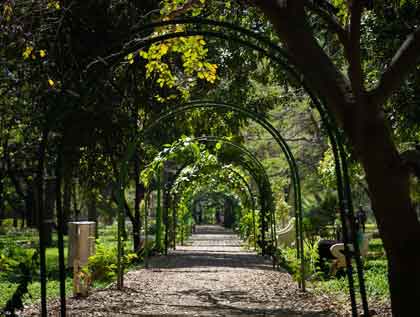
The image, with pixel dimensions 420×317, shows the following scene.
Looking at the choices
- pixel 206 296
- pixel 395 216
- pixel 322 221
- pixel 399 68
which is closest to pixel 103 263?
pixel 206 296

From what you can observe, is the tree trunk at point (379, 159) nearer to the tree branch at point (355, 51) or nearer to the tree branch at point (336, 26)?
the tree branch at point (355, 51)

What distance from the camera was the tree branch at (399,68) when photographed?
5.36 m

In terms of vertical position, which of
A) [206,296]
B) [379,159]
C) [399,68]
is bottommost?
[206,296]

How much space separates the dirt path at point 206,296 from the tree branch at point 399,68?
3399mm

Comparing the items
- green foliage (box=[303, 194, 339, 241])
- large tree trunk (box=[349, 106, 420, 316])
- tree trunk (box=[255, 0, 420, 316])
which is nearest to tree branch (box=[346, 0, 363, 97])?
tree trunk (box=[255, 0, 420, 316])

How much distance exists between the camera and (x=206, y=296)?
33.8ft

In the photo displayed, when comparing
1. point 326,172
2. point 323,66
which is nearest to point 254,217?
point 326,172

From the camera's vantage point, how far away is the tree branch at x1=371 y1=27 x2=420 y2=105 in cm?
536

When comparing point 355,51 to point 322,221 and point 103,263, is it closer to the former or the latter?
point 103,263

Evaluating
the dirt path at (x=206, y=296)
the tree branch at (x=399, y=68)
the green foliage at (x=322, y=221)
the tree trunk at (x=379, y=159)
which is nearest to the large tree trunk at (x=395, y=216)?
the tree trunk at (x=379, y=159)

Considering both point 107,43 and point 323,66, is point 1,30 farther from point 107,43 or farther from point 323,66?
point 323,66

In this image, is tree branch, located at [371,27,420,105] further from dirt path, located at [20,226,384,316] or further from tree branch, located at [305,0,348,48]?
dirt path, located at [20,226,384,316]

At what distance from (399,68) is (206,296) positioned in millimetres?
5759

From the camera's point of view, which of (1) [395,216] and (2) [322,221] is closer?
(1) [395,216]
